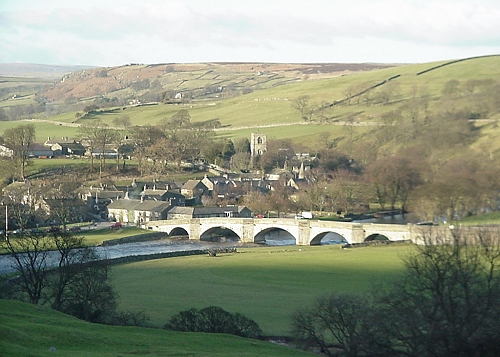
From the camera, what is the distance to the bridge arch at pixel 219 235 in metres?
70.9

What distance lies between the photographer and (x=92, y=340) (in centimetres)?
2333

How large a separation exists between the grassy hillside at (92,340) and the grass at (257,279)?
5.56m

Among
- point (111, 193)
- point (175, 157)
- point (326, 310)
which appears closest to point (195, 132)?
point (175, 157)

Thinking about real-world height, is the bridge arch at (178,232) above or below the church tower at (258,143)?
below

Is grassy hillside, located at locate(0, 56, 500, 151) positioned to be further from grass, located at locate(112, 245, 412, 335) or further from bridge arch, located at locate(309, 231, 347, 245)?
grass, located at locate(112, 245, 412, 335)

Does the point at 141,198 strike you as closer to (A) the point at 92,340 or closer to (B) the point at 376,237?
(B) the point at 376,237

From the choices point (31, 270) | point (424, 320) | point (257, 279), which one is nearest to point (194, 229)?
point (257, 279)

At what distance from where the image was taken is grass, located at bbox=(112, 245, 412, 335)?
3753 cm

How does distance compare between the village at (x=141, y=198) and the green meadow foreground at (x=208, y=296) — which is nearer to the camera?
the green meadow foreground at (x=208, y=296)

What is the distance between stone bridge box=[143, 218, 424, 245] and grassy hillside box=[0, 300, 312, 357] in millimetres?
34938

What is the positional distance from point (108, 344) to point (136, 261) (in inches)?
1229

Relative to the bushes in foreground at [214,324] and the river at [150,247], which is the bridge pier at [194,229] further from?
the bushes in foreground at [214,324]

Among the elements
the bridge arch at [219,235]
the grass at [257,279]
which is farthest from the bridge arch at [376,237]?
the bridge arch at [219,235]

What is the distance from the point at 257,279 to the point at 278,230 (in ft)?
100
